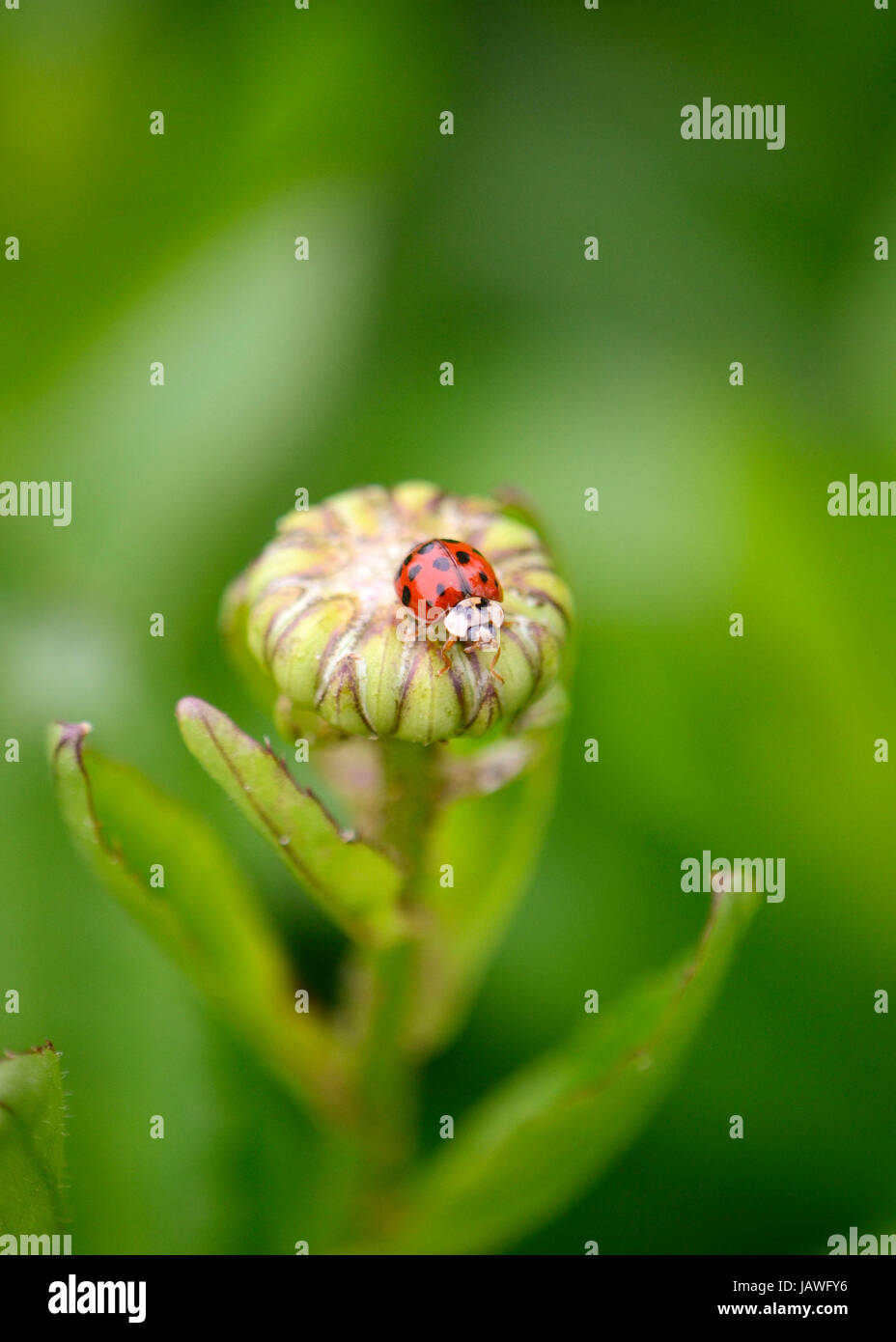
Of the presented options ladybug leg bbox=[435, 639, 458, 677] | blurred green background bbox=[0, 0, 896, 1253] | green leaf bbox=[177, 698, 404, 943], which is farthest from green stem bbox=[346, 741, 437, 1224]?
blurred green background bbox=[0, 0, 896, 1253]

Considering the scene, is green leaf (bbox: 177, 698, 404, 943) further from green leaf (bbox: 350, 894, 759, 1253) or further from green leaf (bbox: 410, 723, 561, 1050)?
green leaf (bbox: 350, 894, 759, 1253)

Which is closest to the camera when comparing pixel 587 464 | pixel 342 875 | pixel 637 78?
pixel 342 875

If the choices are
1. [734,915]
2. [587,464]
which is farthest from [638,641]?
[734,915]

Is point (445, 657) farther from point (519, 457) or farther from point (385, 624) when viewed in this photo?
point (519, 457)

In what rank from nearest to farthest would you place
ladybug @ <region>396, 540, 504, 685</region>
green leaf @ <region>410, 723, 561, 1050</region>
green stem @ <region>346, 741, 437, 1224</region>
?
1. ladybug @ <region>396, 540, 504, 685</region>
2. green stem @ <region>346, 741, 437, 1224</region>
3. green leaf @ <region>410, 723, 561, 1050</region>

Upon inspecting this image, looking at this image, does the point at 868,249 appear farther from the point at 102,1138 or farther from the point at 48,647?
the point at 102,1138

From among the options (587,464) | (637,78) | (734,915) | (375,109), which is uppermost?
(637,78)

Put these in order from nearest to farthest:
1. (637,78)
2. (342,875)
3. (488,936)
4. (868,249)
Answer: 1. (342,875)
2. (488,936)
3. (868,249)
4. (637,78)
